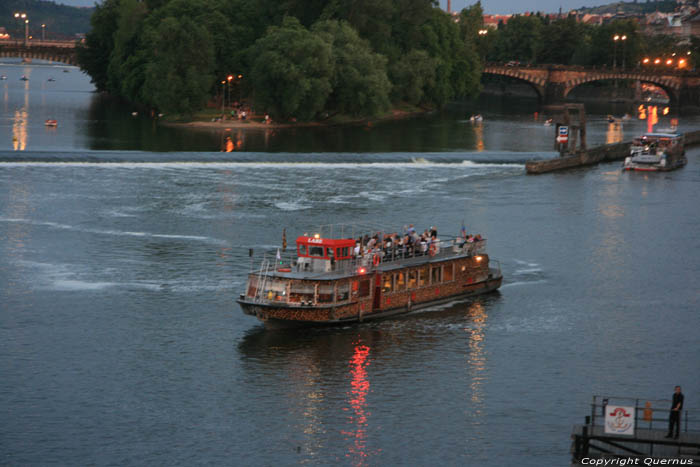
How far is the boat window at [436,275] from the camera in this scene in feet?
208

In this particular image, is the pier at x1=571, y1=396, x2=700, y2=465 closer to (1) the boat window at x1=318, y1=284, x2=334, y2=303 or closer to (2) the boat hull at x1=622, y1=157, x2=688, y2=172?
(1) the boat window at x1=318, y1=284, x2=334, y2=303

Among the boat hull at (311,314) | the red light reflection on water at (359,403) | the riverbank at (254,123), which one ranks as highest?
the riverbank at (254,123)

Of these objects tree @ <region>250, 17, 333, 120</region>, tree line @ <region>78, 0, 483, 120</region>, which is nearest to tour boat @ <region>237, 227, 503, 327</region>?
tree @ <region>250, 17, 333, 120</region>

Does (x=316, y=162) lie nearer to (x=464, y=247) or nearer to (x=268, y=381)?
(x=464, y=247)

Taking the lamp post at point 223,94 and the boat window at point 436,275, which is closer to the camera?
the boat window at point 436,275

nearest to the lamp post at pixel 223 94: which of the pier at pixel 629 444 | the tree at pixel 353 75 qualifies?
the tree at pixel 353 75

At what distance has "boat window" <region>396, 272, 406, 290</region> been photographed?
61.2 meters

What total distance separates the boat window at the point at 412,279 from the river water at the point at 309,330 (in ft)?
6.50

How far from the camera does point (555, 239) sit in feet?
273

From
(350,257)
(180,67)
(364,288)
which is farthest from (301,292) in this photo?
(180,67)

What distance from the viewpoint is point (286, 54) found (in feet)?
504

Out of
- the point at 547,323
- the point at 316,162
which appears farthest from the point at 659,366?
the point at 316,162

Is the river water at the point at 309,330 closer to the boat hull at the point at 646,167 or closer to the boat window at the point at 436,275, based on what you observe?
the boat window at the point at 436,275

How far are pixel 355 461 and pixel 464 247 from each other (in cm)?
2690
